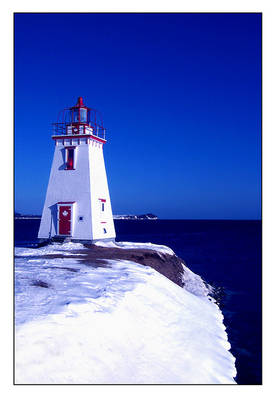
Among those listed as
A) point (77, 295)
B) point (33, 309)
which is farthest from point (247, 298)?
point (33, 309)

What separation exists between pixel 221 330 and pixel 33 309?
34.1ft

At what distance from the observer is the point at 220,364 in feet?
43.9

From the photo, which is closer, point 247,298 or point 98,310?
point 98,310

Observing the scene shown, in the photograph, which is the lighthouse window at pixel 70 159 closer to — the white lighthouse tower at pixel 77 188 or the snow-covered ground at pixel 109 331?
the white lighthouse tower at pixel 77 188

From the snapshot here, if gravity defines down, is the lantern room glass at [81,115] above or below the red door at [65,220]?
above

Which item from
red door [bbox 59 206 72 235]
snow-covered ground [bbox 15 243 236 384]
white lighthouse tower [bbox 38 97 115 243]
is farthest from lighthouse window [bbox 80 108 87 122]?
snow-covered ground [bbox 15 243 236 384]

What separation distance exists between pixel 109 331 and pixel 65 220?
653 inches

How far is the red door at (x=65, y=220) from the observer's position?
89.5 ft

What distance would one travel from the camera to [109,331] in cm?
1157

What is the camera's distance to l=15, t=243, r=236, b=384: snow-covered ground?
970cm

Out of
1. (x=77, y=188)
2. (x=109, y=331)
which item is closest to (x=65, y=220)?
(x=77, y=188)

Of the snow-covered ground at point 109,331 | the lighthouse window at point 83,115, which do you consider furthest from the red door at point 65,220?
the snow-covered ground at point 109,331

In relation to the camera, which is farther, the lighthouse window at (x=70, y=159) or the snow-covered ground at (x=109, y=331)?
the lighthouse window at (x=70, y=159)
